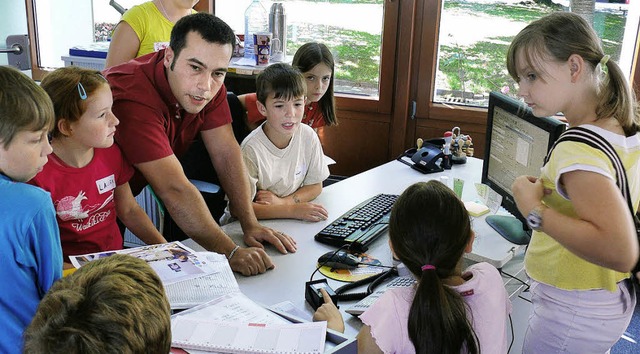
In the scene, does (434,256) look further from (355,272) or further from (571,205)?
(355,272)

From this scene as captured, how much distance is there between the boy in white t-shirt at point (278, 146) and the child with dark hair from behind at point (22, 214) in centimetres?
92

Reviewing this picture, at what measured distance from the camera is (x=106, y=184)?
1828 mm

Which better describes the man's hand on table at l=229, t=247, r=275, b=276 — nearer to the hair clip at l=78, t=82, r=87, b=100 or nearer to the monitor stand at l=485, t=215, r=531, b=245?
the hair clip at l=78, t=82, r=87, b=100

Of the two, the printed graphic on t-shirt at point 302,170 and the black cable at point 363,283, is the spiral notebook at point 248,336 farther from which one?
the printed graphic on t-shirt at point 302,170

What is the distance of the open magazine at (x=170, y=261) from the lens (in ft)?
4.89

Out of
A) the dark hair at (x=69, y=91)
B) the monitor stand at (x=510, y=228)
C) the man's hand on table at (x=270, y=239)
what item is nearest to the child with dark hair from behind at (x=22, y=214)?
the dark hair at (x=69, y=91)

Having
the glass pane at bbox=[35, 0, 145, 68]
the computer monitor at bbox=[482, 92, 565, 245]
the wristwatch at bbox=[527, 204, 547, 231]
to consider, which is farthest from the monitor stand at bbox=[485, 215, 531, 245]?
the glass pane at bbox=[35, 0, 145, 68]

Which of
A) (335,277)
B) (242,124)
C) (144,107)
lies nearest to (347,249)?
(335,277)

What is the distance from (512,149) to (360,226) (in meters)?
0.55

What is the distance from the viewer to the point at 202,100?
2.02 metres

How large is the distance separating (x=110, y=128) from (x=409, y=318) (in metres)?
1.03

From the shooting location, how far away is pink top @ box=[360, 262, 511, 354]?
4.01 feet

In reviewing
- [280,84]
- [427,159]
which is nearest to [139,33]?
[280,84]

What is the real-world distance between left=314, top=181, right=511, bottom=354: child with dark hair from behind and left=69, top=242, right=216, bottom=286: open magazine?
0.48 meters
